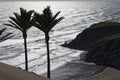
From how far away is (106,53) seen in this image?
8025 cm

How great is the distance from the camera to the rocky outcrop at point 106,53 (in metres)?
75.2

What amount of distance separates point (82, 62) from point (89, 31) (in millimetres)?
30287

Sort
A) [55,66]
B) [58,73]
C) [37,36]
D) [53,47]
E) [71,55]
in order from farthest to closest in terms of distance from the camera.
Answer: [37,36] → [53,47] → [71,55] → [55,66] → [58,73]

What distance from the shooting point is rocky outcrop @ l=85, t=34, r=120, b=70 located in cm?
7519

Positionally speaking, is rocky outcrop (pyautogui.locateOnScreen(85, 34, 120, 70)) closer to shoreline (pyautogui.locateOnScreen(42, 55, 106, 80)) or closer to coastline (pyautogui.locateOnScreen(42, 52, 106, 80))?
coastline (pyautogui.locateOnScreen(42, 52, 106, 80))

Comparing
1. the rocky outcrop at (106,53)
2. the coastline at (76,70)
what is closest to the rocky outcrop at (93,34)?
the rocky outcrop at (106,53)

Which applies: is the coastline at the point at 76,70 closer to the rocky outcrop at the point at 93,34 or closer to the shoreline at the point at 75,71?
the shoreline at the point at 75,71

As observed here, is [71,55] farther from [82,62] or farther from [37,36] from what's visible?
[37,36]

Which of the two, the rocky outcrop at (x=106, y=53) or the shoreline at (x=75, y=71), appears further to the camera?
the rocky outcrop at (x=106, y=53)

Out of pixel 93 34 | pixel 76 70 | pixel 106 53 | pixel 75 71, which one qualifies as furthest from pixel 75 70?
pixel 93 34

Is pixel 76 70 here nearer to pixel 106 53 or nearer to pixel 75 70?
pixel 75 70

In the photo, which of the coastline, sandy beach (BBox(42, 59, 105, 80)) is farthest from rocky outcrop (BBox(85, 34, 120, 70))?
sandy beach (BBox(42, 59, 105, 80))

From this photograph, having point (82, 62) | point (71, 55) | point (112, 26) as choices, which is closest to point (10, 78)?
point (82, 62)

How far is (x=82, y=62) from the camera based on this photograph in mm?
81250
